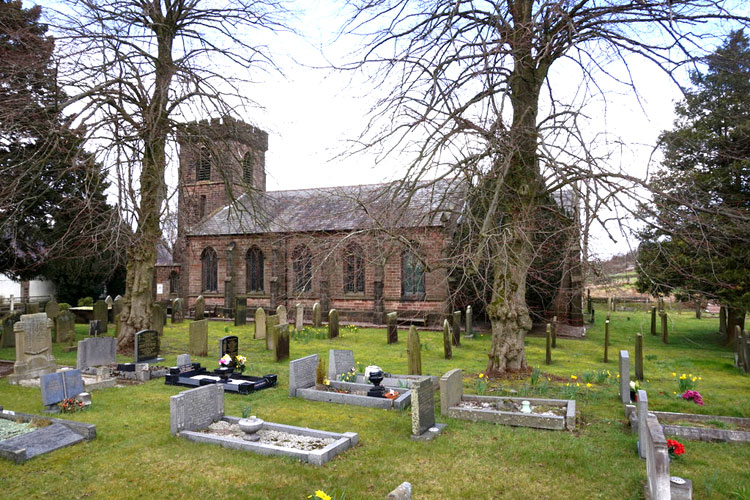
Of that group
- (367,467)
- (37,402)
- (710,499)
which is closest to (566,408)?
(710,499)

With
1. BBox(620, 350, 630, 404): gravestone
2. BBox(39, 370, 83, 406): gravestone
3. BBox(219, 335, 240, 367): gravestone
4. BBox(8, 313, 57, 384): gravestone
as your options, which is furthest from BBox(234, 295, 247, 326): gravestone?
BBox(620, 350, 630, 404): gravestone

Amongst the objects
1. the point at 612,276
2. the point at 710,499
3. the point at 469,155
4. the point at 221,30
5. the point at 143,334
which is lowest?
the point at 710,499

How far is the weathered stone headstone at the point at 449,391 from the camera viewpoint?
8867 millimetres

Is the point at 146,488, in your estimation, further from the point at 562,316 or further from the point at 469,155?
the point at 562,316

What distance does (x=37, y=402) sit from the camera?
9.99 meters

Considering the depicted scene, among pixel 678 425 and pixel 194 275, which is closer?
pixel 678 425

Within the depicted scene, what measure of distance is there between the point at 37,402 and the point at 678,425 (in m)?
11.6

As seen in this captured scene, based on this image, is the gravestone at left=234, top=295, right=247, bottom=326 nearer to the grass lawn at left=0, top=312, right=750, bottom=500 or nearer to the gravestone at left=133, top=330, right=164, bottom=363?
the gravestone at left=133, top=330, right=164, bottom=363

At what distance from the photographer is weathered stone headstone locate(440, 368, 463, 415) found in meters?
8.87

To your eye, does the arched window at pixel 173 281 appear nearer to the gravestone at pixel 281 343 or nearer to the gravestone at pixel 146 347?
the gravestone at pixel 146 347

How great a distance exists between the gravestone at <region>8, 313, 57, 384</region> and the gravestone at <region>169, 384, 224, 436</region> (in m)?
6.18

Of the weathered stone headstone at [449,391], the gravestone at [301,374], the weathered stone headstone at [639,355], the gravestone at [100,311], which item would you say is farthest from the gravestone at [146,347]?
the weathered stone headstone at [639,355]

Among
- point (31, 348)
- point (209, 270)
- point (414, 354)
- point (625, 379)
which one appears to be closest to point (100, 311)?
point (209, 270)

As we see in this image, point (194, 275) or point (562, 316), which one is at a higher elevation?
point (194, 275)
